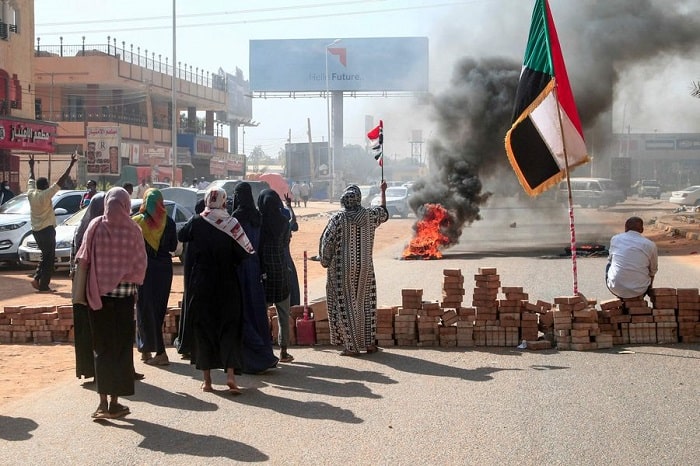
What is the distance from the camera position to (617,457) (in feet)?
18.1

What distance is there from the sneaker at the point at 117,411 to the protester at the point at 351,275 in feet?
9.65

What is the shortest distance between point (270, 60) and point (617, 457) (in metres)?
66.2

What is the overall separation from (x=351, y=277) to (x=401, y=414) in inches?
104

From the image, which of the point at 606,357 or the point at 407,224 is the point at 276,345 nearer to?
the point at 606,357

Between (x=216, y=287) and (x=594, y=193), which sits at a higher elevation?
(x=594, y=193)

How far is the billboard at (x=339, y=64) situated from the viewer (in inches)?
2741

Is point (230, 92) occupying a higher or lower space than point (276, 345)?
higher

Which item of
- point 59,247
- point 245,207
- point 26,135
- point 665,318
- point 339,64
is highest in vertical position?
point 339,64

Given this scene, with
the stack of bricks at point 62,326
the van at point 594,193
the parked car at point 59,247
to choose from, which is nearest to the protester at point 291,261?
the stack of bricks at point 62,326

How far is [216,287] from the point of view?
7531mm

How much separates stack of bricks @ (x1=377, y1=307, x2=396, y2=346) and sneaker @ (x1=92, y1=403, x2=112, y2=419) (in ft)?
12.1

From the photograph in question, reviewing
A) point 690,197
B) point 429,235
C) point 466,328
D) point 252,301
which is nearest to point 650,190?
point 690,197

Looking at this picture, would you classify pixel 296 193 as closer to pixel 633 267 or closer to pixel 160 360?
pixel 633 267

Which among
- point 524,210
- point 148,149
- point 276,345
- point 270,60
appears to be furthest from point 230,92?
point 276,345
